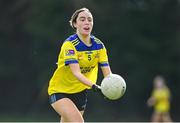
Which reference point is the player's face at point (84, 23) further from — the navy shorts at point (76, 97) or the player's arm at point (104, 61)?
the navy shorts at point (76, 97)

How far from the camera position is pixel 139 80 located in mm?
26938

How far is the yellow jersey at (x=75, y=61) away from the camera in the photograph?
28.9ft

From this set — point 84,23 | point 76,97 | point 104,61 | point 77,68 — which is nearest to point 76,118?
point 76,97

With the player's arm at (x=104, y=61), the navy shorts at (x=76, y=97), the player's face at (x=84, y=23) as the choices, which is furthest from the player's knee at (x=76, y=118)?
the player's face at (x=84, y=23)

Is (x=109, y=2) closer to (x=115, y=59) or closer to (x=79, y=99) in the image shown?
(x=115, y=59)

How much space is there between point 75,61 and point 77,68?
97 mm

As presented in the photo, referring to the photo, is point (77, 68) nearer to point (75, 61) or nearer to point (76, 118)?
point (75, 61)

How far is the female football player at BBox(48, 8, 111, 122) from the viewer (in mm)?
8742

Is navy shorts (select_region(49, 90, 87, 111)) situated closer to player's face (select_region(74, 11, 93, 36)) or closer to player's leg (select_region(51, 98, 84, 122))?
player's leg (select_region(51, 98, 84, 122))

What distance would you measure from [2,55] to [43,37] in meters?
2.17

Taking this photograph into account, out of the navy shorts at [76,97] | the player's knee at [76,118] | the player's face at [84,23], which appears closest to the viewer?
the player's knee at [76,118]

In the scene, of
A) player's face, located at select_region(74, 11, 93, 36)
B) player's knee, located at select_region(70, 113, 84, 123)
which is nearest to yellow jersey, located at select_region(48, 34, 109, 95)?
player's face, located at select_region(74, 11, 93, 36)

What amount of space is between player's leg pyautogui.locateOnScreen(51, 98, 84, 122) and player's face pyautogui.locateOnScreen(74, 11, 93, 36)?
88 cm

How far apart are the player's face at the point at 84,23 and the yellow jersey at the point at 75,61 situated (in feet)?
0.38
